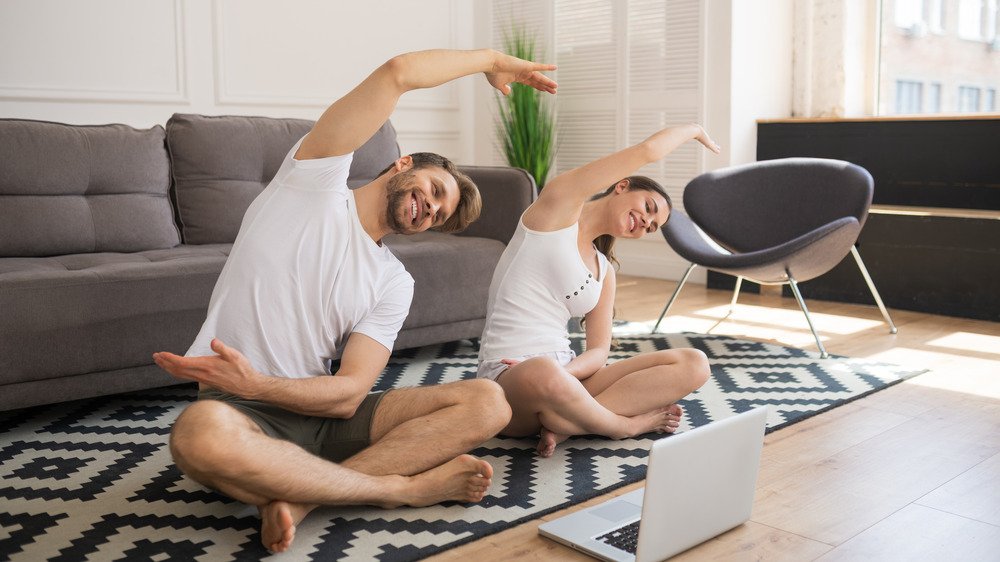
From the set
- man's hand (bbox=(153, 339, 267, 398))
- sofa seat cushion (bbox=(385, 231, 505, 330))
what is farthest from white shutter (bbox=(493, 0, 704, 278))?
man's hand (bbox=(153, 339, 267, 398))

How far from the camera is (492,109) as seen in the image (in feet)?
20.0

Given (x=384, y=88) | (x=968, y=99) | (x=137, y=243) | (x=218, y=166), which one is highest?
(x=968, y=99)

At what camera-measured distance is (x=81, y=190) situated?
10.7 feet

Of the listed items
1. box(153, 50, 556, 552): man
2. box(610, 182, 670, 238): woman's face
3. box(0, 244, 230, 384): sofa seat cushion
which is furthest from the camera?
box(0, 244, 230, 384): sofa seat cushion

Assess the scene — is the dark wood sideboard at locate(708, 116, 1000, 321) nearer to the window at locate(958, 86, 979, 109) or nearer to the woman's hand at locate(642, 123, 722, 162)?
the window at locate(958, 86, 979, 109)

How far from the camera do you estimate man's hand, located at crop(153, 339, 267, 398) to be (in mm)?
1658

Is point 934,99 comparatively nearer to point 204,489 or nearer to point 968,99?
point 968,99

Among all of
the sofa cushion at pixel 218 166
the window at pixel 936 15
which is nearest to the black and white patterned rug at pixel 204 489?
the sofa cushion at pixel 218 166

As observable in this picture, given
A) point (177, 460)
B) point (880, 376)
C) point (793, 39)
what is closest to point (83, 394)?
Answer: point (177, 460)

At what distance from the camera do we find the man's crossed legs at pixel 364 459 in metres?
1.71

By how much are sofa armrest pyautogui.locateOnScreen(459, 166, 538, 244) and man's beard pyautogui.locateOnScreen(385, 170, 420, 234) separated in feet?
5.21

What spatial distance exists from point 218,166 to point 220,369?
6.54 feet

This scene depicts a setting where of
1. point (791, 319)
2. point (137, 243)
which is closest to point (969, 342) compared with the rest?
point (791, 319)

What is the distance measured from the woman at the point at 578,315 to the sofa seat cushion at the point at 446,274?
3.04 feet
